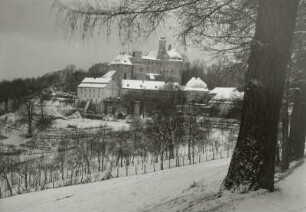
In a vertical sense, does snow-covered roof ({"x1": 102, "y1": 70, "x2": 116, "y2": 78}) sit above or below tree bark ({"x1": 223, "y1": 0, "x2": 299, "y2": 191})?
above

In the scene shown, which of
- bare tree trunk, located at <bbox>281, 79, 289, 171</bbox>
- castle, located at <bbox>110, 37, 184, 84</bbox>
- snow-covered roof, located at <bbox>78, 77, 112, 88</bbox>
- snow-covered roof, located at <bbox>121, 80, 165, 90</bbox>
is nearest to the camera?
bare tree trunk, located at <bbox>281, 79, 289, 171</bbox>

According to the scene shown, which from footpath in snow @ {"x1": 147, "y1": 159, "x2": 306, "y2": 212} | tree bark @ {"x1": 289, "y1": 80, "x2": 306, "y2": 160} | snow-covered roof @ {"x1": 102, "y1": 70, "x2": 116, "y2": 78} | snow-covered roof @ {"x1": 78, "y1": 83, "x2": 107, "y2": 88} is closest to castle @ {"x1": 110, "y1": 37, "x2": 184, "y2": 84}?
snow-covered roof @ {"x1": 102, "y1": 70, "x2": 116, "y2": 78}

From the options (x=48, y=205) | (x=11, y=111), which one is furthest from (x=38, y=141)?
(x=48, y=205)

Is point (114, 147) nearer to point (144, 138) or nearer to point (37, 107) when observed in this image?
point (144, 138)

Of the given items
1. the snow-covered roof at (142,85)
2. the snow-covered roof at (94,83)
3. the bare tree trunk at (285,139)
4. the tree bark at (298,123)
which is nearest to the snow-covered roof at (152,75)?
the snow-covered roof at (142,85)

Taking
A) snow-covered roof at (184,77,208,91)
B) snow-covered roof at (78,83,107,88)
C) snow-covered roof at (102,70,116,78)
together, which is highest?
snow-covered roof at (102,70,116,78)

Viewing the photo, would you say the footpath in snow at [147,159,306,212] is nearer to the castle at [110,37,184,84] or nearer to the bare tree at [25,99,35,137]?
the bare tree at [25,99,35,137]

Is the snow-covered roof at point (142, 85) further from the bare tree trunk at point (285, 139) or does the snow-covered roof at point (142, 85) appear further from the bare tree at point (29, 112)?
the bare tree trunk at point (285, 139)

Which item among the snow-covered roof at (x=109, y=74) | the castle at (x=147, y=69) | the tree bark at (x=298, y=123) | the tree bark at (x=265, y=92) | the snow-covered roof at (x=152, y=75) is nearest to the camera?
the tree bark at (x=265, y=92)

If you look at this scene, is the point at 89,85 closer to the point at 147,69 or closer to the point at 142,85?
the point at 142,85

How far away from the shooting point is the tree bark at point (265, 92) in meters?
5.84

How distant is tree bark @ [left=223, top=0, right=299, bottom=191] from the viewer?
5.84 m

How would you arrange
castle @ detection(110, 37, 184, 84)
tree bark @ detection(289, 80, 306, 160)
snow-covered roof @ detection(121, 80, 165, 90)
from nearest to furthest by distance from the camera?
tree bark @ detection(289, 80, 306, 160) → snow-covered roof @ detection(121, 80, 165, 90) → castle @ detection(110, 37, 184, 84)

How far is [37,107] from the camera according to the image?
76.1 m
